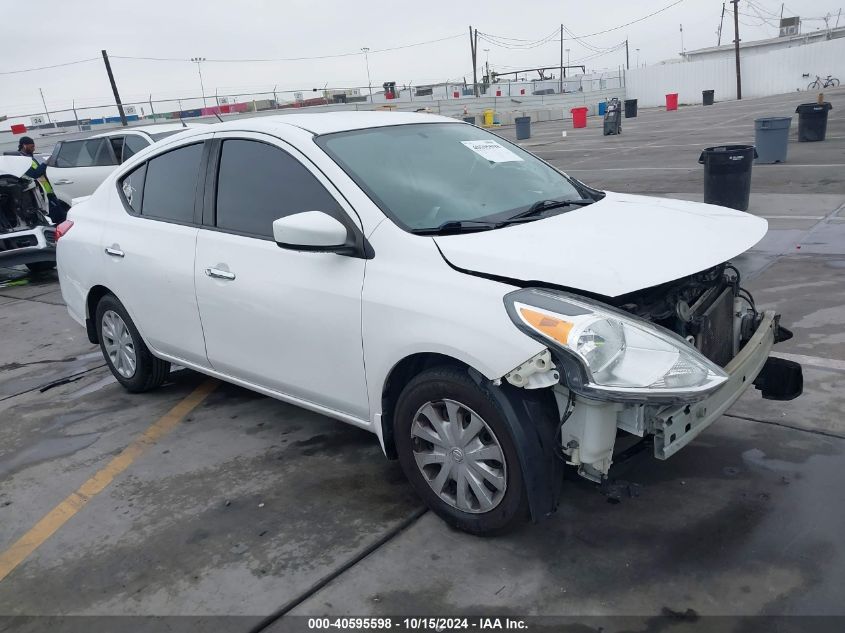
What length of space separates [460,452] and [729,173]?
737 cm

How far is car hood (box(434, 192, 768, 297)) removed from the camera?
Result: 2.82 metres

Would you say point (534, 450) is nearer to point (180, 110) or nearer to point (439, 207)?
point (439, 207)

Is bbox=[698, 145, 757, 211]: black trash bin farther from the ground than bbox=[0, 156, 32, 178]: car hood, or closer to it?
closer to it

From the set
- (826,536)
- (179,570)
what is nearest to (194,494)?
(179,570)

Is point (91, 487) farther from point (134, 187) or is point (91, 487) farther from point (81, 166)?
point (81, 166)

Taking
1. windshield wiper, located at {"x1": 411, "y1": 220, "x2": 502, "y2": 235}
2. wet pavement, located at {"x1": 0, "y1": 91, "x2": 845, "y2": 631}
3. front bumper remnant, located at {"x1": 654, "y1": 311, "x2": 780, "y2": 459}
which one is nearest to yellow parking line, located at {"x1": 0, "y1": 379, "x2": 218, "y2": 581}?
wet pavement, located at {"x1": 0, "y1": 91, "x2": 845, "y2": 631}

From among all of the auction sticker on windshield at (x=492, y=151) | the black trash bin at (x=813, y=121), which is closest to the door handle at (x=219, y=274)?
the auction sticker on windshield at (x=492, y=151)

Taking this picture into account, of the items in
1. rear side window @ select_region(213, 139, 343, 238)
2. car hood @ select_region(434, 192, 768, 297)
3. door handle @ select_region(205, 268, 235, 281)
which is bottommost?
door handle @ select_region(205, 268, 235, 281)

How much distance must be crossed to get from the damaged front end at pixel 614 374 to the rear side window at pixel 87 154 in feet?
36.6

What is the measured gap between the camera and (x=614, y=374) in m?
2.62

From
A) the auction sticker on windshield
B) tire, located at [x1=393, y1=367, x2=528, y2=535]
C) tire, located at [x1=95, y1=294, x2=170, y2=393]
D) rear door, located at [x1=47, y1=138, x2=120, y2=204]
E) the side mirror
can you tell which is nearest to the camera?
tire, located at [x1=393, y1=367, x2=528, y2=535]

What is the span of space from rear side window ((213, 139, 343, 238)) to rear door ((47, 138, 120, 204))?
29.6 ft

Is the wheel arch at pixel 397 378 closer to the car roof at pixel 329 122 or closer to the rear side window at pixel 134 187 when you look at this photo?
the car roof at pixel 329 122

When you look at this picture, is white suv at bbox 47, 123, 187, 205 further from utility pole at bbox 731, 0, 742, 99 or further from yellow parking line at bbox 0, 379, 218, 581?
utility pole at bbox 731, 0, 742, 99
